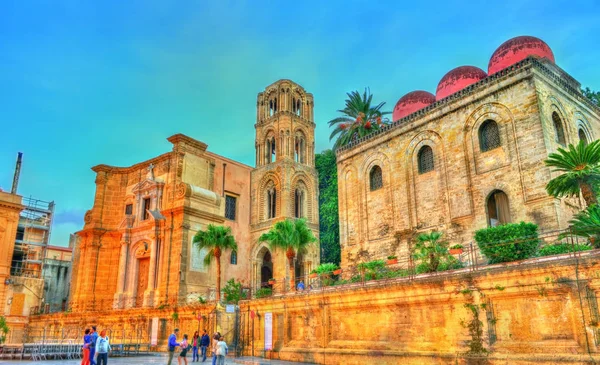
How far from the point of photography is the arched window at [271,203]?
36562 mm

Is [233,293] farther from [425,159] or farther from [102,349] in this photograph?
[102,349]

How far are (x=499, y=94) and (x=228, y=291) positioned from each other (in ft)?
59.6

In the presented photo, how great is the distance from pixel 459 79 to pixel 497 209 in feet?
22.1

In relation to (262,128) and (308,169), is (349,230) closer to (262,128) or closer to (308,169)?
(308,169)

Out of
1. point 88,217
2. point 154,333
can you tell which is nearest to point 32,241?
point 88,217

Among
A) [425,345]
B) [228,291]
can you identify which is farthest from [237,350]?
[425,345]

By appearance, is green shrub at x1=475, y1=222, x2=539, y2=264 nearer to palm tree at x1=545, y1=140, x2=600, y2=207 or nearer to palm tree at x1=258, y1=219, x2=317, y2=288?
palm tree at x1=545, y1=140, x2=600, y2=207

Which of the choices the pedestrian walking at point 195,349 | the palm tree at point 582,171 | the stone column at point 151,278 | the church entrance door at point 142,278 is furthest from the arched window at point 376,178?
the church entrance door at point 142,278

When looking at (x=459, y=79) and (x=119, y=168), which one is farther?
(x=119, y=168)

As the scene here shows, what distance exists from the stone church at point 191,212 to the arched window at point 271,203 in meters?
0.08

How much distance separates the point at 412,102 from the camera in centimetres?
2538

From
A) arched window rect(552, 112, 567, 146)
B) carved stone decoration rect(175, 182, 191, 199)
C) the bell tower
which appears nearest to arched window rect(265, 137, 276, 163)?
the bell tower

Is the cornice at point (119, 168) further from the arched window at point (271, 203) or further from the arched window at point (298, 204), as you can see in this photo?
the arched window at point (298, 204)

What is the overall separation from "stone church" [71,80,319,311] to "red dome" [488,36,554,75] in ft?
58.0
